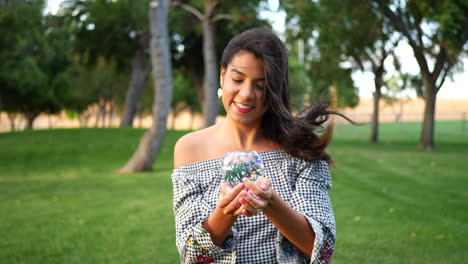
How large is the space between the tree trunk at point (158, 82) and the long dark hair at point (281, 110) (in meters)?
12.1

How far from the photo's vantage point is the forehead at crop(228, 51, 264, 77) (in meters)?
2.70

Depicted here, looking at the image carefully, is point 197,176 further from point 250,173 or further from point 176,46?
point 176,46

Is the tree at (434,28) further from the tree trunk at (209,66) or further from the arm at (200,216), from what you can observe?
the arm at (200,216)

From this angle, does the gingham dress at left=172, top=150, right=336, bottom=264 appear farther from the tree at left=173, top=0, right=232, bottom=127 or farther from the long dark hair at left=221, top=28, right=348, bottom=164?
the tree at left=173, top=0, right=232, bottom=127

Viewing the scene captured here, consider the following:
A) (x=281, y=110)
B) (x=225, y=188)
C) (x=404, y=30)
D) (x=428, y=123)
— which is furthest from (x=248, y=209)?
(x=428, y=123)

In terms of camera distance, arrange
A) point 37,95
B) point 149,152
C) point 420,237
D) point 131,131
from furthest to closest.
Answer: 1. point 37,95
2. point 131,131
3. point 149,152
4. point 420,237

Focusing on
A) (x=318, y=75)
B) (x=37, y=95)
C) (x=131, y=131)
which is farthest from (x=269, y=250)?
A: (x=37, y=95)

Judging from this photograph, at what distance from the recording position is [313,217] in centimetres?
262

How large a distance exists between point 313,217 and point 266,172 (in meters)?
0.34

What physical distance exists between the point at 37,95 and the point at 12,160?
24488 mm

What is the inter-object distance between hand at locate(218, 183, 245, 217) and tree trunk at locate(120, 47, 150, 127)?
32.4 metres

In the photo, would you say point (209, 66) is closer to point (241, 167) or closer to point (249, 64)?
point (249, 64)

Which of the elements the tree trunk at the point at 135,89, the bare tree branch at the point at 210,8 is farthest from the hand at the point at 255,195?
the tree trunk at the point at 135,89

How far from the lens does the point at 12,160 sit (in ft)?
58.2
